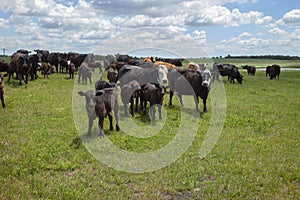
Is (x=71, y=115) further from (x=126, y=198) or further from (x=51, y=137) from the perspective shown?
(x=126, y=198)

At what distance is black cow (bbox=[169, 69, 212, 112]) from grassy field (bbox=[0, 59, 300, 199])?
1376mm

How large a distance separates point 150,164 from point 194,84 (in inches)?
268

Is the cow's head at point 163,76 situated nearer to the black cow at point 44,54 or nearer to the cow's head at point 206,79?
the cow's head at point 206,79

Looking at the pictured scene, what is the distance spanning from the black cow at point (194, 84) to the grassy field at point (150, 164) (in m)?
1.38

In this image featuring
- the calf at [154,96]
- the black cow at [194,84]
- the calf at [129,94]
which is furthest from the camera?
the black cow at [194,84]

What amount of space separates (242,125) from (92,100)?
5494mm

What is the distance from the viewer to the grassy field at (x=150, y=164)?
5.59 m

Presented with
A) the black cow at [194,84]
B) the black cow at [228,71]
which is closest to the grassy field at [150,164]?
the black cow at [194,84]

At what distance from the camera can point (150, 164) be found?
22.5ft

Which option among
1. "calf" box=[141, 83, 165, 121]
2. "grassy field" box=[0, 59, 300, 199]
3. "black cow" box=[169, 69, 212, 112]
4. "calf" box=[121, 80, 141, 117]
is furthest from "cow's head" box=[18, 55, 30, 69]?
"calf" box=[141, 83, 165, 121]

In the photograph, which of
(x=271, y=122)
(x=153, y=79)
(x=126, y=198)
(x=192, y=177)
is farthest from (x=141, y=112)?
(x=126, y=198)

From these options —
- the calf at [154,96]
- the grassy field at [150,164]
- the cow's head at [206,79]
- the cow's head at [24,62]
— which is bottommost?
the grassy field at [150,164]

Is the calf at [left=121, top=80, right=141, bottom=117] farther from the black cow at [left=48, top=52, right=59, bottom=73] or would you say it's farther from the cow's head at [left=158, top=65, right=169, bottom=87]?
the black cow at [left=48, top=52, right=59, bottom=73]

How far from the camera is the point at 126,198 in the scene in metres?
5.32
